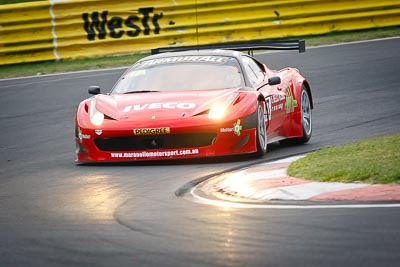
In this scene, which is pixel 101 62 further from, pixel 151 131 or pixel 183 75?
pixel 151 131

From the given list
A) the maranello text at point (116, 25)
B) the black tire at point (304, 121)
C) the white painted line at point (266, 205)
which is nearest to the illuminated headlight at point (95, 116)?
the black tire at point (304, 121)

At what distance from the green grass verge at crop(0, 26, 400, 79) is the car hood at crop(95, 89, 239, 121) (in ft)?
37.6

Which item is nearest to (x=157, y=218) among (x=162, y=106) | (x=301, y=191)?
(x=301, y=191)

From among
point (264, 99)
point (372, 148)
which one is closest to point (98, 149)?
point (264, 99)

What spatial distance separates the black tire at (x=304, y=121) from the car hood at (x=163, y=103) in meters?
1.48

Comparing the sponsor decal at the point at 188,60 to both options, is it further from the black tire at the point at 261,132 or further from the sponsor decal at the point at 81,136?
the sponsor decal at the point at 81,136

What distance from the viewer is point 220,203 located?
8.71 metres

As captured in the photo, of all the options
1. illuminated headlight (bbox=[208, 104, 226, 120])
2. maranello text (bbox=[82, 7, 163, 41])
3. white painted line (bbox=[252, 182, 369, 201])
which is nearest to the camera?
white painted line (bbox=[252, 182, 369, 201])

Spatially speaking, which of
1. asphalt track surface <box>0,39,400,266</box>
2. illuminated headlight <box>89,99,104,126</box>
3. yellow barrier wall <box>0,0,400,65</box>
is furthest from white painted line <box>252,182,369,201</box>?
yellow barrier wall <box>0,0,400,65</box>

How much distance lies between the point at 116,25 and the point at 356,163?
15.2 metres

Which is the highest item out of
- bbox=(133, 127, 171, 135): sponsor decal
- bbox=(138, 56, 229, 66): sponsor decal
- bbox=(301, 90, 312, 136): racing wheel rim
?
bbox=(138, 56, 229, 66): sponsor decal

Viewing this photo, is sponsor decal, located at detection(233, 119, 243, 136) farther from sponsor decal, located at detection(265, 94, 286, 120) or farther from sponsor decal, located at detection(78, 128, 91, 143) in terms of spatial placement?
sponsor decal, located at detection(78, 128, 91, 143)

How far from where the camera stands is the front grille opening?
11.7m

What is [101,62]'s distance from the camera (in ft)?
80.5
